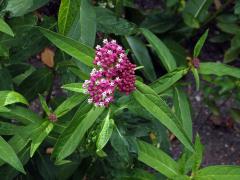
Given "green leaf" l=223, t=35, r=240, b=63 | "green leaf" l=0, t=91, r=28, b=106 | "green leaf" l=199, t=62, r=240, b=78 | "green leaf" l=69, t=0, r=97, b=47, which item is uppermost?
"green leaf" l=69, t=0, r=97, b=47

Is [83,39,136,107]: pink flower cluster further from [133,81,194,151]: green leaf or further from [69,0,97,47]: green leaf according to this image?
[69,0,97,47]: green leaf

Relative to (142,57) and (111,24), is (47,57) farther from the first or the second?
(111,24)

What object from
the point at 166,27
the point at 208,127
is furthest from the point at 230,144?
the point at 166,27

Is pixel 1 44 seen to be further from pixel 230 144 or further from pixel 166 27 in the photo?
pixel 230 144

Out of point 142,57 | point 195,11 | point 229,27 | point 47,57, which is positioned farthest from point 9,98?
point 229,27

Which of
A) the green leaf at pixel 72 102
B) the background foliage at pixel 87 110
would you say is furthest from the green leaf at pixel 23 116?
the green leaf at pixel 72 102

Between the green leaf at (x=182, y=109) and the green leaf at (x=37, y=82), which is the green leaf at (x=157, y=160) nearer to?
the green leaf at (x=182, y=109)

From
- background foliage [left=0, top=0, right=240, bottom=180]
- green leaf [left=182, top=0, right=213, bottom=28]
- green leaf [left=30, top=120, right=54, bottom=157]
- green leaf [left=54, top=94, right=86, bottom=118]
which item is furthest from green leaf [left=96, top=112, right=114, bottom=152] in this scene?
green leaf [left=182, top=0, right=213, bottom=28]
